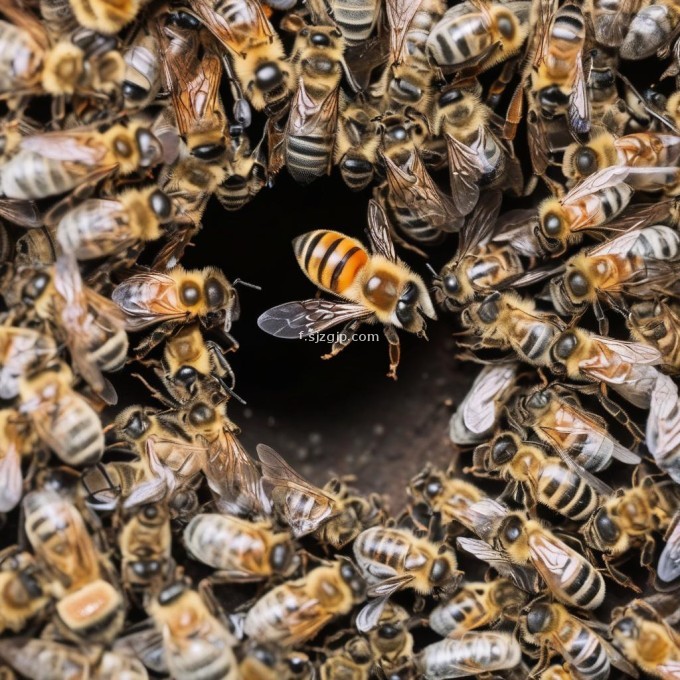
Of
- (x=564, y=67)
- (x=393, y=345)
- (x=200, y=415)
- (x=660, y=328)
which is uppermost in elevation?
(x=564, y=67)

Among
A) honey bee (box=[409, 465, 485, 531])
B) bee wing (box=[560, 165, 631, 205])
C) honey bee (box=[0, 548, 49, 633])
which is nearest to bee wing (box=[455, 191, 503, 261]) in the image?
bee wing (box=[560, 165, 631, 205])

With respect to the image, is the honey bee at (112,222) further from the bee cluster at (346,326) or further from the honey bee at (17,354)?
the honey bee at (17,354)

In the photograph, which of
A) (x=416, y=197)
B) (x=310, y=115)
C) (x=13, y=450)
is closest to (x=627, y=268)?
(x=416, y=197)

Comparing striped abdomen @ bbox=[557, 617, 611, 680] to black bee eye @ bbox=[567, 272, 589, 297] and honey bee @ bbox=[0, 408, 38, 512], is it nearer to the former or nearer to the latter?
black bee eye @ bbox=[567, 272, 589, 297]

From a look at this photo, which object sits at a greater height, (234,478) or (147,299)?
(147,299)

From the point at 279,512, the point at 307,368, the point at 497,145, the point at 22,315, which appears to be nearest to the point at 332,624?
the point at 279,512

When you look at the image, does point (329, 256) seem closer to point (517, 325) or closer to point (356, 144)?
point (356, 144)

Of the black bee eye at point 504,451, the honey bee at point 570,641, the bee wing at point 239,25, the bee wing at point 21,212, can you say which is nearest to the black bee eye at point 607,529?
the honey bee at point 570,641
